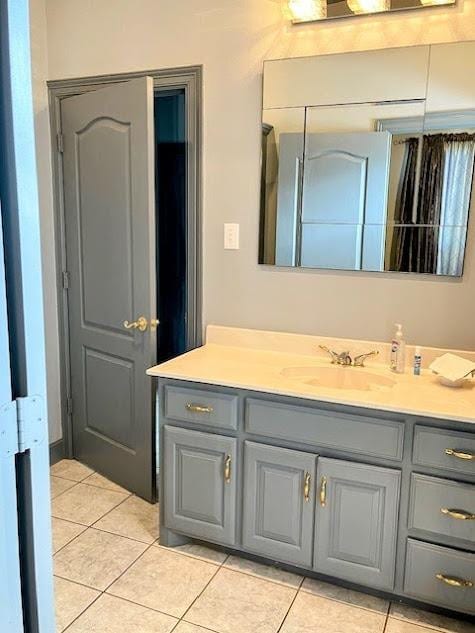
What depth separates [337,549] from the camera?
6.69ft

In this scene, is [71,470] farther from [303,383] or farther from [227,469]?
[303,383]

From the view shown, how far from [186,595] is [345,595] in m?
0.61

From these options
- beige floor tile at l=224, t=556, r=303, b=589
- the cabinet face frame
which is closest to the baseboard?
the cabinet face frame

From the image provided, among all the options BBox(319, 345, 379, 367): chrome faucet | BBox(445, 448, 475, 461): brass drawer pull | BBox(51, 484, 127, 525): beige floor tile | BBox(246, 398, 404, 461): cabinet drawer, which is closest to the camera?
BBox(445, 448, 475, 461): brass drawer pull

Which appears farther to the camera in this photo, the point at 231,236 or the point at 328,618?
the point at 231,236

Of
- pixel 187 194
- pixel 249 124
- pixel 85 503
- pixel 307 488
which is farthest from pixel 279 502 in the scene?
pixel 249 124

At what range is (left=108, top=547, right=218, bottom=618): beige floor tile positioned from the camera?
2055 millimetres

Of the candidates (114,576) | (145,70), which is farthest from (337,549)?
(145,70)

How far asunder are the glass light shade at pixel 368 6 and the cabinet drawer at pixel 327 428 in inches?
63.8

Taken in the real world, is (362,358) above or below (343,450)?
above

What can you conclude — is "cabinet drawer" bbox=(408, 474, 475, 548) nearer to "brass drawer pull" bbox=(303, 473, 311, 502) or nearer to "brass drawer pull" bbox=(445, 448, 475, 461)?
"brass drawer pull" bbox=(445, 448, 475, 461)

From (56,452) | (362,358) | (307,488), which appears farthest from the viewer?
(56,452)

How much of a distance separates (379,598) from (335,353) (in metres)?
0.99

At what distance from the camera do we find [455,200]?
2193mm
